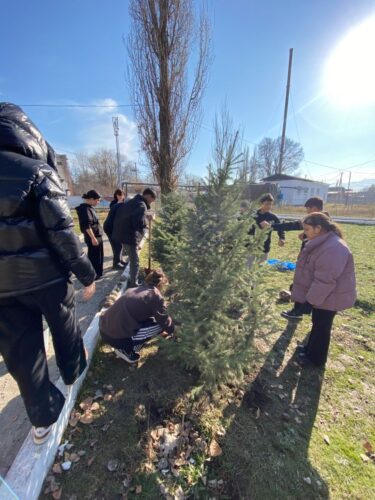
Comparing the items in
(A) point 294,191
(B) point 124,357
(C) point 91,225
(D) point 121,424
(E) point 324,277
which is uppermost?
(A) point 294,191

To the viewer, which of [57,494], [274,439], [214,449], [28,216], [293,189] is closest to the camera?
[28,216]

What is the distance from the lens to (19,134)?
1.47 meters

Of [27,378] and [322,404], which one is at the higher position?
[27,378]

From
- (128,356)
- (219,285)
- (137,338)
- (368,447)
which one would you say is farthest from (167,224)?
(368,447)

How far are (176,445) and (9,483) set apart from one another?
1144mm

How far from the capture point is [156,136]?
7.87 meters

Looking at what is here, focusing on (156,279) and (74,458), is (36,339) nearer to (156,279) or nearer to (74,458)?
(74,458)

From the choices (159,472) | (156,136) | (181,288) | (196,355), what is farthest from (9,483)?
(156,136)

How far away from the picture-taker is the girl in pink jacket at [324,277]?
255cm

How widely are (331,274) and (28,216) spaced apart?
2.84 m

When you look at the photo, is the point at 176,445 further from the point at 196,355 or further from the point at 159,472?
the point at 196,355

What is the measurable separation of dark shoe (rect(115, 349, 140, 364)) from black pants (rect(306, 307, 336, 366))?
220 centimetres

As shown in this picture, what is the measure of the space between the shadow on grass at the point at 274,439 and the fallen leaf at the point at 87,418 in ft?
3.82

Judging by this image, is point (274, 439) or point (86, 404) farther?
point (86, 404)
